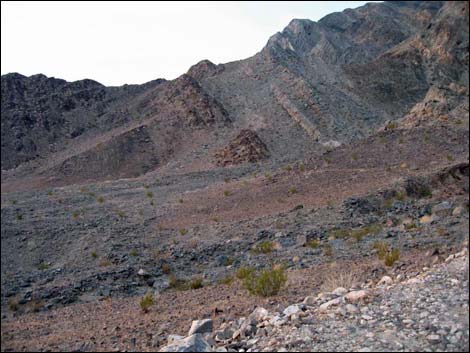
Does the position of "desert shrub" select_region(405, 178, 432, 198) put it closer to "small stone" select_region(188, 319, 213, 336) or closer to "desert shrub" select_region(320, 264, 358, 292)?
"desert shrub" select_region(320, 264, 358, 292)

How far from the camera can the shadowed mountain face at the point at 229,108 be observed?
1264 inches

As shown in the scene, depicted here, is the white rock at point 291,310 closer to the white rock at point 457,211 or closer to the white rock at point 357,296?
the white rock at point 357,296

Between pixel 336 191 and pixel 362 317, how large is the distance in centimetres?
1232

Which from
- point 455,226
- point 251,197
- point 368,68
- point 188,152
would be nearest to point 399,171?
point 251,197

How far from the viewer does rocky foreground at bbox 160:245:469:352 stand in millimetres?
5703

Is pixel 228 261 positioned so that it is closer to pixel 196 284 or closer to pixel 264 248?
pixel 264 248

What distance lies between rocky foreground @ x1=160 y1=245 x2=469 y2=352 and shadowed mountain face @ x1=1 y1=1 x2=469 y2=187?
65.2ft

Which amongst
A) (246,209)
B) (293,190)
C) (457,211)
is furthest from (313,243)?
(293,190)

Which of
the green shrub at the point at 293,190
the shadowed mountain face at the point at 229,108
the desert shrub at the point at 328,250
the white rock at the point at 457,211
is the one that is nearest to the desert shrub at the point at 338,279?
the desert shrub at the point at 328,250

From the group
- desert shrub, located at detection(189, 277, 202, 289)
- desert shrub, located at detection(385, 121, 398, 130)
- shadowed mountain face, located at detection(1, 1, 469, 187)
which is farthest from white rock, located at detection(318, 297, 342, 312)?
desert shrub, located at detection(385, 121, 398, 130)

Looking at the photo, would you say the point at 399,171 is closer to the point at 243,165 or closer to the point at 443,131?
the point at 443,131

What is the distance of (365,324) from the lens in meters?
6.30

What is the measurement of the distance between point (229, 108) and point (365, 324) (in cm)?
3321

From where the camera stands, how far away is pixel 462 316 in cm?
601
